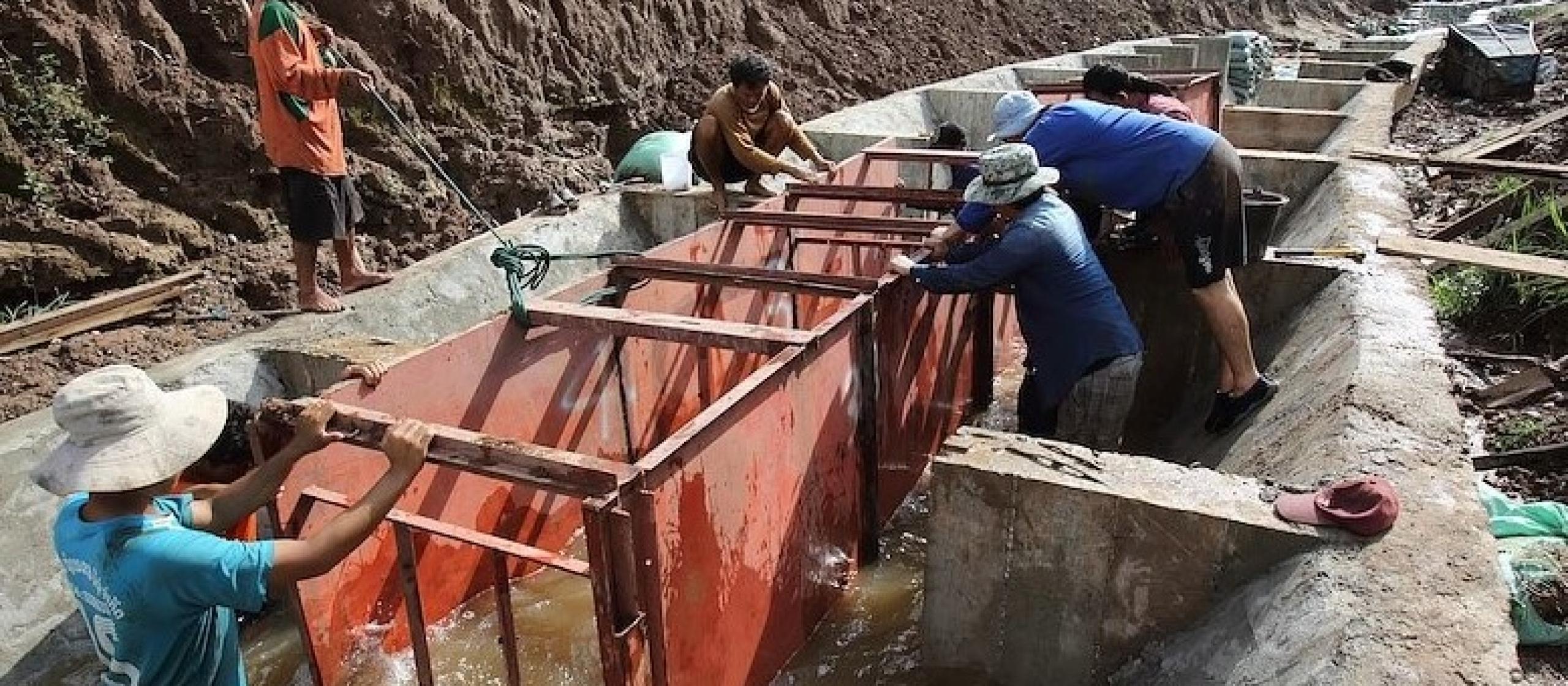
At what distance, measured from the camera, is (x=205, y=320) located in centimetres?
555

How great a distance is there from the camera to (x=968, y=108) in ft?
35.8

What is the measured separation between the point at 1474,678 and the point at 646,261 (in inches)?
147

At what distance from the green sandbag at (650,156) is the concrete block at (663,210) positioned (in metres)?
0.15

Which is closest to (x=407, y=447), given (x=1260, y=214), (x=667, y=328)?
(x=667, y=328)

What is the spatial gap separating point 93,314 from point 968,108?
8437 mm

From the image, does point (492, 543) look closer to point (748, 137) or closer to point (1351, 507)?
point (1351, 507)

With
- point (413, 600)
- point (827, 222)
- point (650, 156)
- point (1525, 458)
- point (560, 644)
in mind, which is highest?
point (650, 156)

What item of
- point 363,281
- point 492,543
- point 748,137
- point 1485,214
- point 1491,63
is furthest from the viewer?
point 1491,63

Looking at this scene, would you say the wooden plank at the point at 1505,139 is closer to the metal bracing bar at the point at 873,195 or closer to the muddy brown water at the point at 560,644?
the metal bracing bar at the point at 873,195

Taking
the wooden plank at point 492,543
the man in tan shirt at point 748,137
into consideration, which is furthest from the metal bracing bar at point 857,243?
the wooden plank at point 492,543

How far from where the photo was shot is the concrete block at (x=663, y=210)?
7.31 m

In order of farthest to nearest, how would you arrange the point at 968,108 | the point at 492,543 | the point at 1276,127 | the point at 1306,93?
1. the point at 1306,93
2. the point at 968,108
3. the point at 1276,127
4. the point at 492,543

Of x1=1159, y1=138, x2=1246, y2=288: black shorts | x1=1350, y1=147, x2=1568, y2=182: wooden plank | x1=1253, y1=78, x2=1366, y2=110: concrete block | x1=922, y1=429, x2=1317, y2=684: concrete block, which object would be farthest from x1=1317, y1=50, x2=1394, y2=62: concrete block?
x1=922, y1=429, x2=1317, y2=684: concrete block

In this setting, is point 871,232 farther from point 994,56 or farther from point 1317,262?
point 994,56
